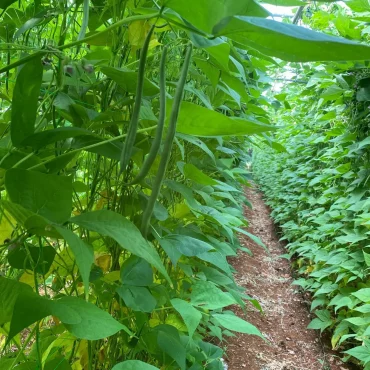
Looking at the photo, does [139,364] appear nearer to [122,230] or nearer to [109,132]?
[122,230]

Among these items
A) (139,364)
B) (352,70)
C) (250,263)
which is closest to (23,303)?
(139,364)

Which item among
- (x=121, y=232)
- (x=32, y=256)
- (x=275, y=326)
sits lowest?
(x=275, y=326)

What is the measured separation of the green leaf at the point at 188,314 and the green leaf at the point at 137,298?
0.19ft

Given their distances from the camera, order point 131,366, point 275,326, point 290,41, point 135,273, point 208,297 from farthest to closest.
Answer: point 275,326 < point 208,297 < point 135,273 < point 131,366 < point 290,41

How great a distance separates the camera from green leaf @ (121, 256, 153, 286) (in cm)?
65

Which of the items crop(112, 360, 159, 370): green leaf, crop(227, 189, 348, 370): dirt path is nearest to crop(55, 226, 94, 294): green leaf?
crop(112, 360, 159, 370): green leaf

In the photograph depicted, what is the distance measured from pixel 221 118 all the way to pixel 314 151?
3.91 m

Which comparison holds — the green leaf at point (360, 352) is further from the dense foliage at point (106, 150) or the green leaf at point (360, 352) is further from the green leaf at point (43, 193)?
the green leaf at point (43, 193)

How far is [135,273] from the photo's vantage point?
0.66 m

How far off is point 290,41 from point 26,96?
292mm

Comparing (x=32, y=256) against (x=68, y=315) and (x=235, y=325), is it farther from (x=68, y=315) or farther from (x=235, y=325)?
(x=235, y=325)

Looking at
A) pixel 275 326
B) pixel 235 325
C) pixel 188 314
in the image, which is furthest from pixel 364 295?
pixel 188 314

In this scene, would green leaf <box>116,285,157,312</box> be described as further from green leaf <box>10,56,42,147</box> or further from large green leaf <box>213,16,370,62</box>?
large green leaf <box>213,16,370,62</box>

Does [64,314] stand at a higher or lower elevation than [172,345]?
higher
